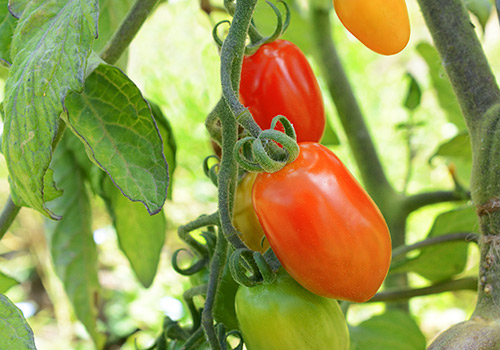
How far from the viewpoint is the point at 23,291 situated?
7.72 ft

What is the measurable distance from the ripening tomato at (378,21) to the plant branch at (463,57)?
0.23 feet

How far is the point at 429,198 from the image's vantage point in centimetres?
73

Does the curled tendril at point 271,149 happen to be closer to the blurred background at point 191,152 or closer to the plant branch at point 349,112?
the blurred background at point 191,152

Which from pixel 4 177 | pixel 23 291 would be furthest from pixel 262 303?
pixel 23 291

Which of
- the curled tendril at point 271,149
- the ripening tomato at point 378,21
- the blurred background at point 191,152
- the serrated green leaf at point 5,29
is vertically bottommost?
the blurred background at point 191,152

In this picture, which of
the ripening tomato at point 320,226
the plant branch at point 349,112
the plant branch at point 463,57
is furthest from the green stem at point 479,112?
the plant branch at point 349,112

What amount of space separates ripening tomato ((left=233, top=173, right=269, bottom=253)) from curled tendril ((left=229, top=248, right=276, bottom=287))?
5cm

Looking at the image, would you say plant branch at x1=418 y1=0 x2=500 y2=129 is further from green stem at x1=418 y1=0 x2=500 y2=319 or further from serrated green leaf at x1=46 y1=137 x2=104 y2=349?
serrated green leaf at x1=46 y1=137 x2=104 y2=349

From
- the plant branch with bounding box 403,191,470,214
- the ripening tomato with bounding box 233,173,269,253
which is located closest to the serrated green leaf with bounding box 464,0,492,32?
the plant branch with bounding box 403,191,470,214

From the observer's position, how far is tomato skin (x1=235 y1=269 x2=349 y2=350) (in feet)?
1.27

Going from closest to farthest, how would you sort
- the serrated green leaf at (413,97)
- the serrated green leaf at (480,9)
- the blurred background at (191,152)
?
1. the serrated green leaf at (480,9)
2. the serrated green leaf at (413,97)
3. the blurred background at (191,152)

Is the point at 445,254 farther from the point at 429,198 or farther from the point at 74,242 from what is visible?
the point at 74,242

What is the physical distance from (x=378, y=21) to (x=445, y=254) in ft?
1.21

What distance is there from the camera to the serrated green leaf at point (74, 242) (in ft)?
2.11
